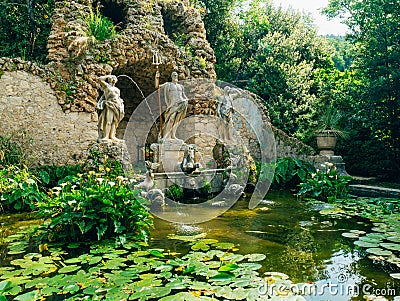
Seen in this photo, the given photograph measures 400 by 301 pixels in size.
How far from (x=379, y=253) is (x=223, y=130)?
627 cm

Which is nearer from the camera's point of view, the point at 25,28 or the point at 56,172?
the point at 56,172

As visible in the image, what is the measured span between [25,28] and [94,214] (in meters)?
9.23

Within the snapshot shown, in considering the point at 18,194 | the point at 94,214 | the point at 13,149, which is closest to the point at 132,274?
the point at 94,214

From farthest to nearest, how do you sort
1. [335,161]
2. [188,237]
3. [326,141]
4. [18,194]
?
[326,141]
[335,161]
[18,194]
[188,237]

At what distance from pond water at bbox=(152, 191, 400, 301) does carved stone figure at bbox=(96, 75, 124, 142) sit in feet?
9.25

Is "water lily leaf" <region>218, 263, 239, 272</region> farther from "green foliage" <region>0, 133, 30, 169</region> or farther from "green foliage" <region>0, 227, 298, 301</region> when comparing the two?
"green foliage" <region>0, 133, 30, 169</region>

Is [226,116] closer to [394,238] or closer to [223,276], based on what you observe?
[394,238]

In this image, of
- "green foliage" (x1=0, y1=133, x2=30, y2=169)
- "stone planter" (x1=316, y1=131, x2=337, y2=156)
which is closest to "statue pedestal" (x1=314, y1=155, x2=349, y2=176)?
"stone planter" (x1=316, y1=131, x2=337, y2=156)

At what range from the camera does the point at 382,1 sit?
1052 centimetres

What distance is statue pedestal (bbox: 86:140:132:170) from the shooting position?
22.6 ft

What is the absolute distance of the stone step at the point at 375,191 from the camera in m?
7.41

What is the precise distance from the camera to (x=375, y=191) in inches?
309

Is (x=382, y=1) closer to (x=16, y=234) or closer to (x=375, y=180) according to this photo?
(x=375, y=180)

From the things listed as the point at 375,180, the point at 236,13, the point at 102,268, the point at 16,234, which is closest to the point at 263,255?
the point at 102,268
